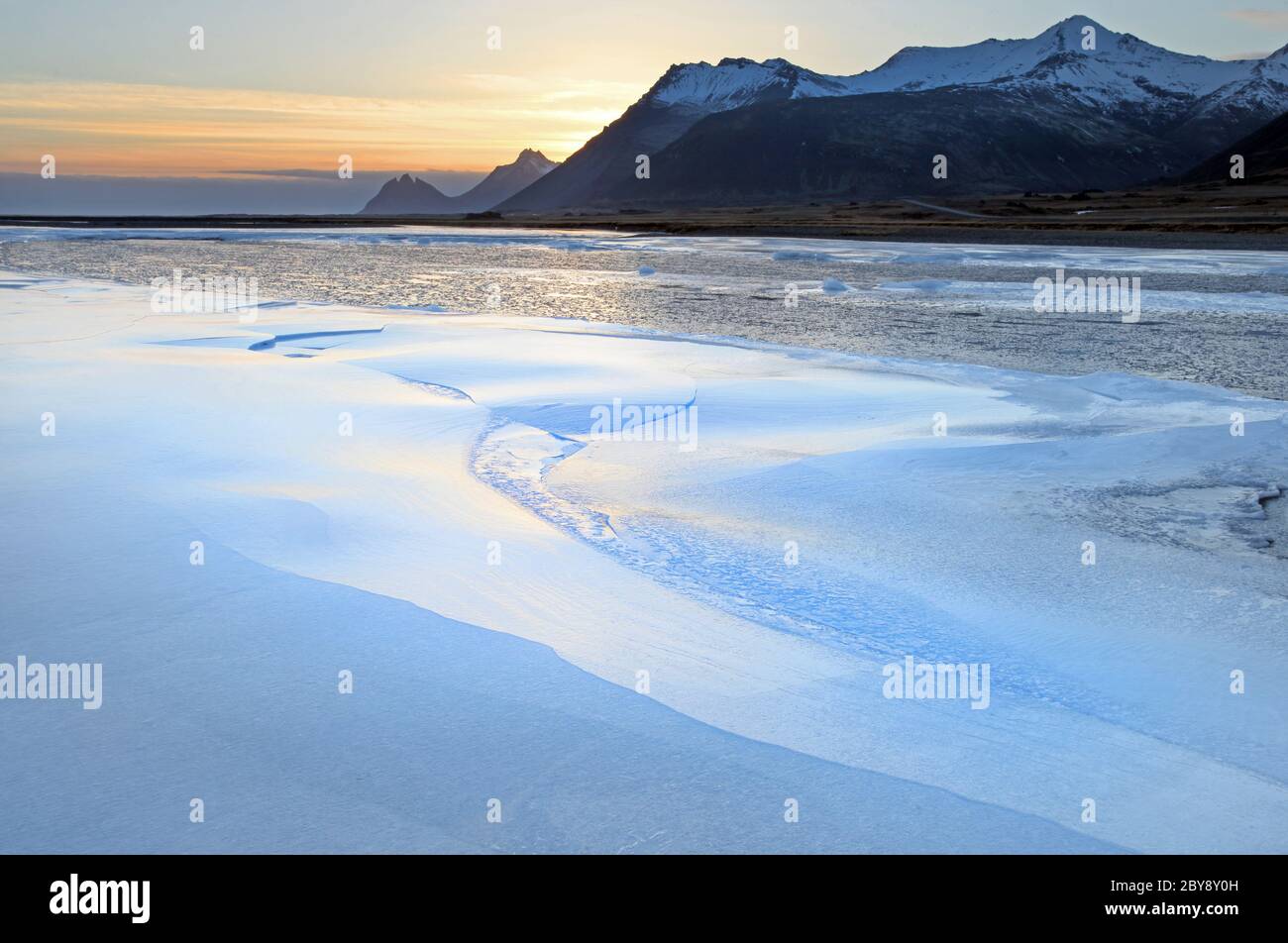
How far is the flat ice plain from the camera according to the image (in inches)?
126

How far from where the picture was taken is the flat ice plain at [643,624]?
10.5ft

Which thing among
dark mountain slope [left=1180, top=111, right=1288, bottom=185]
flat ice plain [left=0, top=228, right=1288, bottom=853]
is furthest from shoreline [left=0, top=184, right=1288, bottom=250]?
flat ice plain [left=0, top=228, right=1288, bottom=853]

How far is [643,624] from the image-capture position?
4711 mm

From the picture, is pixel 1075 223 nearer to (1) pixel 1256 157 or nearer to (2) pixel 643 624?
(2) pixel 643 624

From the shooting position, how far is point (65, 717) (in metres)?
3.71

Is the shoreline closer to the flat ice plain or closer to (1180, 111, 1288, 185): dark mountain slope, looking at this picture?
(1180, 111, 1288, 185): dark mountain slope

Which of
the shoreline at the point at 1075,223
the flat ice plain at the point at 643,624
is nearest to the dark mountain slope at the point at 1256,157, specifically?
the shoreline at the point at 1075,223


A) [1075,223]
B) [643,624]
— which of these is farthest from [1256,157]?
[643,624]

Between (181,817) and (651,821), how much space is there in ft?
4.66

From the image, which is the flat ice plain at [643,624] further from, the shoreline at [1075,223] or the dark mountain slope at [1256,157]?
the dark mountain slope at [1256,157]

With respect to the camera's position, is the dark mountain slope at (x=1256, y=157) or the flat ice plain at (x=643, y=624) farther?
the dark mountain slope at (x=1256, y=157)
